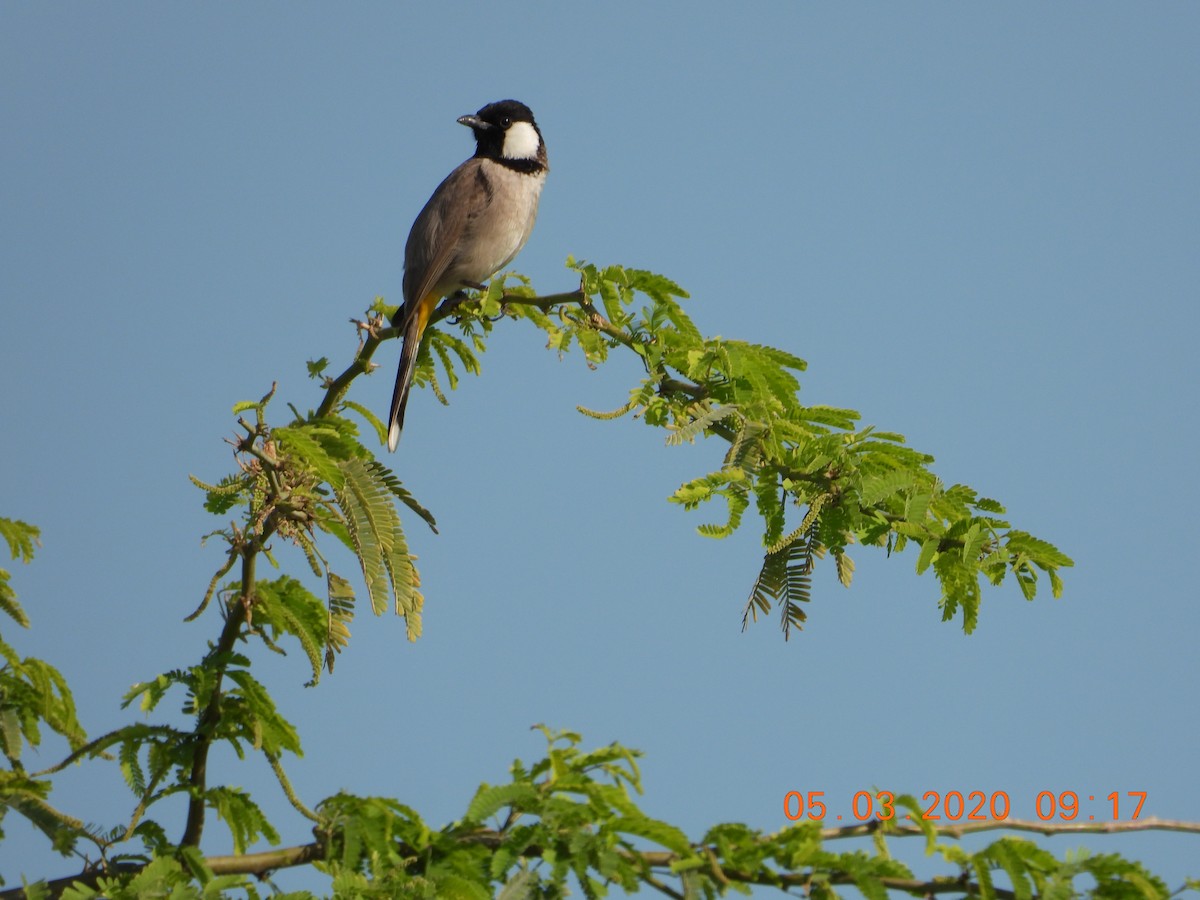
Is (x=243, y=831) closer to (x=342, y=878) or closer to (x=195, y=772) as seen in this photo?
(x=195, y=772)

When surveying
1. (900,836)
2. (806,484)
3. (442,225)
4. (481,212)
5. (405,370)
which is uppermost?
(481,212)

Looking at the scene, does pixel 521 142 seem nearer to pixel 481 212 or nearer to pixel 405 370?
pixel 481 212

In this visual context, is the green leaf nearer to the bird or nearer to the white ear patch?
the bird

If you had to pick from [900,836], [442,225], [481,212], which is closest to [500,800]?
[900,836]

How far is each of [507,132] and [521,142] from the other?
0.40 ft

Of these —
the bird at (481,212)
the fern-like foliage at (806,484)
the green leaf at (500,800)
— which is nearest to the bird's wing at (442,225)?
the bird at (481,212)

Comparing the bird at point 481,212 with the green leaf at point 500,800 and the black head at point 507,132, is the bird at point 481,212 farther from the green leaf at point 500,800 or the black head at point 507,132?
the green leaf at point 500,800

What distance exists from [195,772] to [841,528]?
1.89 meters

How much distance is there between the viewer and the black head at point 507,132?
8148 millimetres

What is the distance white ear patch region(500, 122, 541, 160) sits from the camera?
8.12 m

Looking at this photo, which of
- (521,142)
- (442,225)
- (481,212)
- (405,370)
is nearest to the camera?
(405,370)

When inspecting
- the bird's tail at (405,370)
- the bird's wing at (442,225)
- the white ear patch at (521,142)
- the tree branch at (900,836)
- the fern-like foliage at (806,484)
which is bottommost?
the tree branch at (900,836)

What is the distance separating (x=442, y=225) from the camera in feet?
24.3

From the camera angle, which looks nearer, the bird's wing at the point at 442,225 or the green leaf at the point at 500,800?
the green leaf at the point at 500,800
